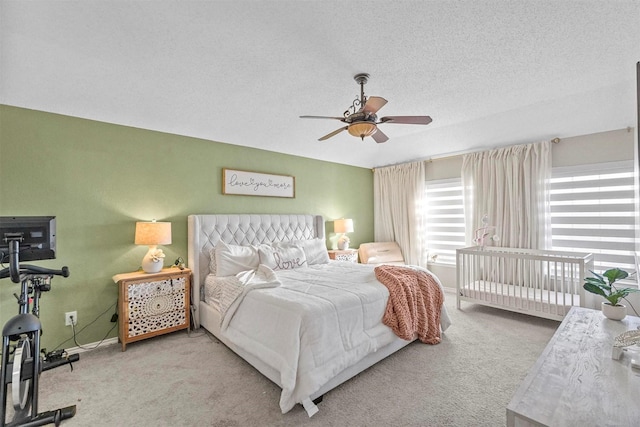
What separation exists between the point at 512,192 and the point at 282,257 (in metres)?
3.39

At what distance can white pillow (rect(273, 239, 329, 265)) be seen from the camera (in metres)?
3.93

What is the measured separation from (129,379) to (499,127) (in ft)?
16.5

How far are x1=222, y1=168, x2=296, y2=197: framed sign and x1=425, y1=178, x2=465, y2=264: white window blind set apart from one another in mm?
2529

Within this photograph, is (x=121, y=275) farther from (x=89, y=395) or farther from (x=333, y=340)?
(x=333, y=340)

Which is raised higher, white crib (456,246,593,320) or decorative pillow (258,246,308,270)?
decorative pillow (258,246,308,270)

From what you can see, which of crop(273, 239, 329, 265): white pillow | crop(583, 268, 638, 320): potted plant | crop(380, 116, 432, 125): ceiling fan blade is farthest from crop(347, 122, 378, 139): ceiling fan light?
crop(583, 268, 638, 320): potted plant

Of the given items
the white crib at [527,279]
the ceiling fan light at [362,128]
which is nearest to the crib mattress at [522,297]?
the white crib at [527,279]

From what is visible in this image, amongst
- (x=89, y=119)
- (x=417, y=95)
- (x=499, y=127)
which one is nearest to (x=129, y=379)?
(x=89, y=119)

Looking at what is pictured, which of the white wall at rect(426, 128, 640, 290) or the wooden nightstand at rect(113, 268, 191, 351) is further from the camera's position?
the white wall at rect(426, 128, 640, 290)

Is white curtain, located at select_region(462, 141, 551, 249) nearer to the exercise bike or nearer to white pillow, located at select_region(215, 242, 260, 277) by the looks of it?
white pillow, located at select_region(215, 242, 260, 277)

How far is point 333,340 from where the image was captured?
2.07m

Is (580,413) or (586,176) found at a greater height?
(586,176)

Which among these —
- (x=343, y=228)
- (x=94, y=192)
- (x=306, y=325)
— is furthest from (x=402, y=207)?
(x=94, y=192)

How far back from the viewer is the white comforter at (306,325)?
1909 millimetres
